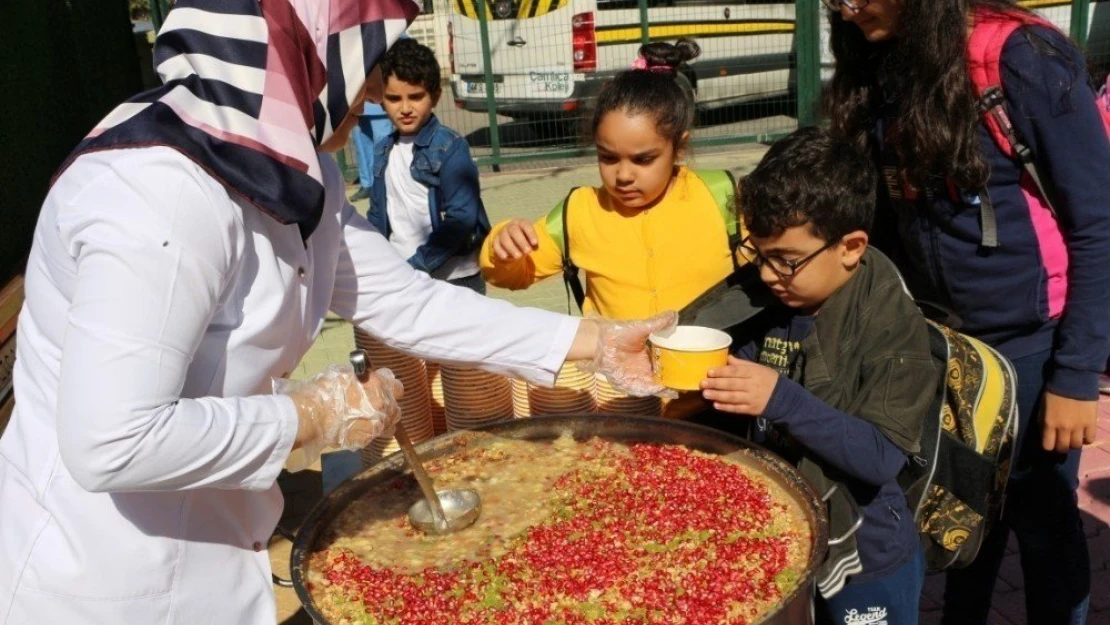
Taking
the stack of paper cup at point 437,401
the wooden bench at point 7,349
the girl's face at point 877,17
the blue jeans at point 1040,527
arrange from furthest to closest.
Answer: the wooden bench at point 7,349 → the stack of paper cup at point 437,401 → the blue jeans at point 1040,527 → the girl's face at point 877,17

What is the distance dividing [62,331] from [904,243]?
6.87 ft

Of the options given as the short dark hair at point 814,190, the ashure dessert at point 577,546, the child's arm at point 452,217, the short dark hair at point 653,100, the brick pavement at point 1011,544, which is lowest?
the brick pavement at point 1011,544

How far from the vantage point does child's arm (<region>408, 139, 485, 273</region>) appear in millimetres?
4703

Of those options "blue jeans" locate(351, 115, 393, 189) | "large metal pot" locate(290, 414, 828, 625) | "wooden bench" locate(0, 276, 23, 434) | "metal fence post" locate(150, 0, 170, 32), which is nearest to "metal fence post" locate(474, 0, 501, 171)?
"blue jeans" locate(351, 115, 393, 189)

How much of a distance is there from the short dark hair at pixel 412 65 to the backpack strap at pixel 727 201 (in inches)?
87.7

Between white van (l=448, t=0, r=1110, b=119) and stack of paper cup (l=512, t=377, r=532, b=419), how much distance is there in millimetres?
7875

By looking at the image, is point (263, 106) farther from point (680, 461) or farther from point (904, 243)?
point (904, 243)

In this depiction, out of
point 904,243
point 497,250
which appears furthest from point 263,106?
point 904,243

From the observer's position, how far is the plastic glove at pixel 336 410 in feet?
6.36

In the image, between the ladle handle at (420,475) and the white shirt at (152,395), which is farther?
the ladle handle at (420,475)

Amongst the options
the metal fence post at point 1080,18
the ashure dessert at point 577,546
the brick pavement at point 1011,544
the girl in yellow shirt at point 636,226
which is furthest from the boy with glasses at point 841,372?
the metal fence post at point 1080,18

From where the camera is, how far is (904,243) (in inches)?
111

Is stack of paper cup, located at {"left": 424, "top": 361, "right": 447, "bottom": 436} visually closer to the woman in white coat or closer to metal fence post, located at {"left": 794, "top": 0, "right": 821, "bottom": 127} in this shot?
the woman in white coat

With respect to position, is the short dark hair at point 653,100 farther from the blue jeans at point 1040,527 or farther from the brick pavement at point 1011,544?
the brick pavement at point 1011,544
